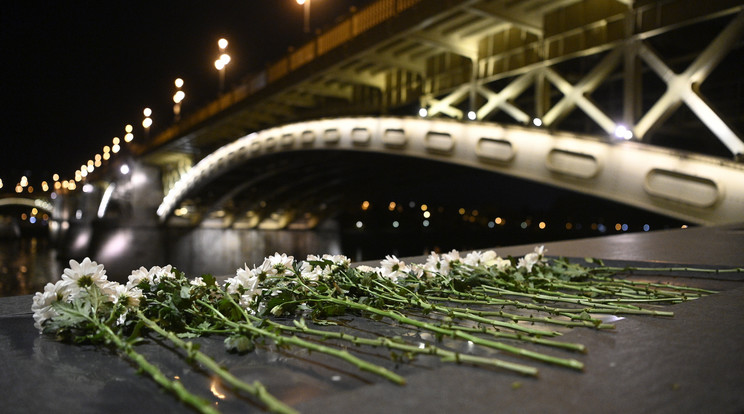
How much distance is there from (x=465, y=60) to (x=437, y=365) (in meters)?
14.9

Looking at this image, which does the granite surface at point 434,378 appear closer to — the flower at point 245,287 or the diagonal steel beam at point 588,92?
the flower at point 245,287

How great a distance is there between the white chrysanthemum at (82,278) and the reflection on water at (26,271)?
17282 mm

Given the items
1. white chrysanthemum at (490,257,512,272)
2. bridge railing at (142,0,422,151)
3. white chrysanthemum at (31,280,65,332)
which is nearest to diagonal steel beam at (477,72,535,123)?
bridge railing at (142,0,422,151)

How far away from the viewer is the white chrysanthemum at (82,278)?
1.45m

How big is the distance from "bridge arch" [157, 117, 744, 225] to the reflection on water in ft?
37.2

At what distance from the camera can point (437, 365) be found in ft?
3.75

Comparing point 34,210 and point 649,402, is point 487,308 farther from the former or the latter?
point 34,210

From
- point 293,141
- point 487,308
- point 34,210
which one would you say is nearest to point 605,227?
point 293,141

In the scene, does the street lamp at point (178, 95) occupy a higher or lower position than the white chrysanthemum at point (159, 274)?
higher

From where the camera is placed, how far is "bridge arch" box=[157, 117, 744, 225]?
9.81 m

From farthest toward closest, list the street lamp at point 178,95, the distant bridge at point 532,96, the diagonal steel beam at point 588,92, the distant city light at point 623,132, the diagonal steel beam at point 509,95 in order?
the street lamp at point 178,95, the diagonal steel beam at point 509,95, the diagonal steel beam at point 588,92, the distant city light at point 623,132, the distant bridge at point 532,96

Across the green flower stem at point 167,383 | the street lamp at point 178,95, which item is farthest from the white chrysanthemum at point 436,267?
the street lamp at point 178,95

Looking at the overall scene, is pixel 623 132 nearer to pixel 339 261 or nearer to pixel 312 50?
pixel 339 261

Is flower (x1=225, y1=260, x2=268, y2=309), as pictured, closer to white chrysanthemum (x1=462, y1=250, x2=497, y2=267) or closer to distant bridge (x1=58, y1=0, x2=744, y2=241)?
white chrysanthemum (x1=462, y1=250, x2=497, y2=267)
